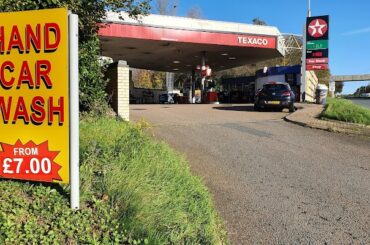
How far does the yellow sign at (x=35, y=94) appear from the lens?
3.97 metres

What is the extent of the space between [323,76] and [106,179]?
2352 inches

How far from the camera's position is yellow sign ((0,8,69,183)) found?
397cm

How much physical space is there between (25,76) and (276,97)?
57.0ft

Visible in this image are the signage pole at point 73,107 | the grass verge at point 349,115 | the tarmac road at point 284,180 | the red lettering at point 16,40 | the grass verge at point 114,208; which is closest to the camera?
the grass verge at point 114,208

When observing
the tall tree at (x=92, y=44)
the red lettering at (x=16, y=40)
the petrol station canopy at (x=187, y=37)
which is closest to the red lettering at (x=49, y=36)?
the red lettering at (x=16, y=40)

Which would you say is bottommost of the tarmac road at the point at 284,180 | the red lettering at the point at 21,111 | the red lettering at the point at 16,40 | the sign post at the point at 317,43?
the tarmac road at the point at 284,180

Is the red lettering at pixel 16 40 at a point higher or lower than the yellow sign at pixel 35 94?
higher

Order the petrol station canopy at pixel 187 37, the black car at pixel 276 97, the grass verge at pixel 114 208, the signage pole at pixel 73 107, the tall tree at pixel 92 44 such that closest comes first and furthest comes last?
the grass verge at pixel 114 208
the signage pole at pixel 73 107
the tall tree at pixel 92 44
the black car at pixel 276 97
the petrol station canopy at pixel 187 37

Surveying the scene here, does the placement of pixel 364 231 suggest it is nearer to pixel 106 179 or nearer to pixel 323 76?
pixel 106 179

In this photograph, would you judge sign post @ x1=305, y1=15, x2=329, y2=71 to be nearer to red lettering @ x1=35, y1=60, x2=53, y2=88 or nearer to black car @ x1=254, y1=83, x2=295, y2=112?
black car @ x1=254, y1=83, x2=295, y2=112

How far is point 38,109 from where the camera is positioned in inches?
158

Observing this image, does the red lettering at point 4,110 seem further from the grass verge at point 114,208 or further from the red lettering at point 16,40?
the grass verge at point 114,208

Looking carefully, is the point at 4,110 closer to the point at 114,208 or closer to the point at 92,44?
the point at 114,208

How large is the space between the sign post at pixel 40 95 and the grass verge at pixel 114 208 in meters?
0.20
